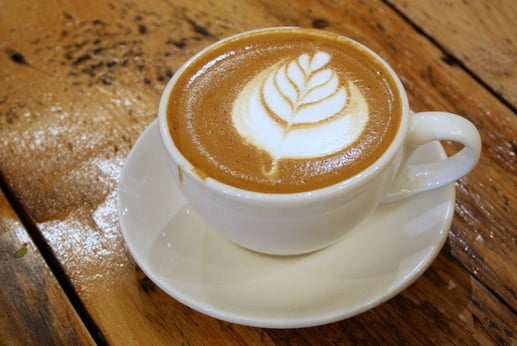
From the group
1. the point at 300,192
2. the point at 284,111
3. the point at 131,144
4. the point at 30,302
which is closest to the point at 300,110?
the point at 284,111

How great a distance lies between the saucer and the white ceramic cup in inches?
1.6

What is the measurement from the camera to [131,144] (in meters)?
1.17

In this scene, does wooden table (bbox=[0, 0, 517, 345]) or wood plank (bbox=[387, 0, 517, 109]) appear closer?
wooden table (bbox=[0, 0, 517, 345])

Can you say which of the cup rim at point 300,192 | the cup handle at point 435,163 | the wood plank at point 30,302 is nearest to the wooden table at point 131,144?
the wood plank at point 30,302

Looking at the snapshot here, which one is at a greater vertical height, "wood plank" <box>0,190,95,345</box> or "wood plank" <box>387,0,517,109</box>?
"wood plank" <box>387,0,517,109</box>

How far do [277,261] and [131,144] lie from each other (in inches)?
18.0

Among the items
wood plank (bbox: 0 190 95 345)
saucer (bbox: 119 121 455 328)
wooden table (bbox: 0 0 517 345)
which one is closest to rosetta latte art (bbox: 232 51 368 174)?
saucer (bbox: 119 121 455 328)

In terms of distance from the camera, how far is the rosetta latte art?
0.86 m

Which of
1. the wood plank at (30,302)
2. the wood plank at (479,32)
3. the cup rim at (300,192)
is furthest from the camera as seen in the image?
the wood plank at (479,32)

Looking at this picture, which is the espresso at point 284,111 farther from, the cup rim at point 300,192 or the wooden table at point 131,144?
the wooden table at point 131,144

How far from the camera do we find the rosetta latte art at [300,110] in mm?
859

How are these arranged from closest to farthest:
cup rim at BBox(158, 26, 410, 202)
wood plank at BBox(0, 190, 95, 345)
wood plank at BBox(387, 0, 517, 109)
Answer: cup rim at BBox(158, 26, 410, 202) → wood plank at BBox(0, 190, 95, 345) → wood plank at BBox(387, 0, 517, 109)

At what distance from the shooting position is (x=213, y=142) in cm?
88

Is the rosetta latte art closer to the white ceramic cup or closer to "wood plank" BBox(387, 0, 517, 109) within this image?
the white ceramic cup
